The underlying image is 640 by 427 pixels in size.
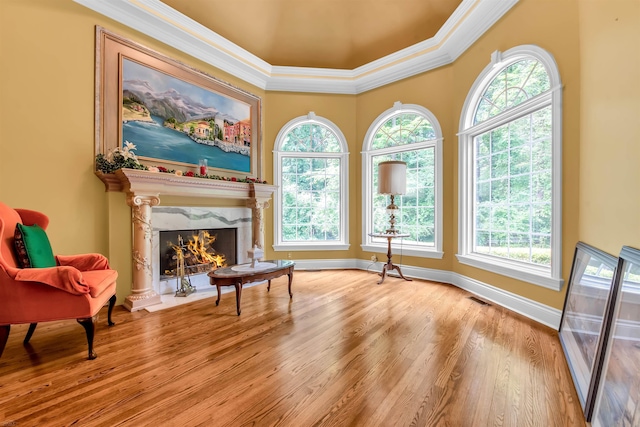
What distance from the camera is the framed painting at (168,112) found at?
3.15 m

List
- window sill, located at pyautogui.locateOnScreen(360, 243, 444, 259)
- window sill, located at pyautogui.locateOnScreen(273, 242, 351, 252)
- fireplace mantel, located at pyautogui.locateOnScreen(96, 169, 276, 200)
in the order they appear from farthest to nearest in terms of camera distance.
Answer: window sill, located at pyautogui.locateOnScreen(273, 242, 351, 252) < window sill, located at pyautogui.locateOnScreen(360, 243, 444, 259) < fireplace mantel, located at pyautogui.locateOnScreen(96, 169, 276, 200)

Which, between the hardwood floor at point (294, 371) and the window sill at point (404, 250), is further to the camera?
the window sill at point (404, 250)

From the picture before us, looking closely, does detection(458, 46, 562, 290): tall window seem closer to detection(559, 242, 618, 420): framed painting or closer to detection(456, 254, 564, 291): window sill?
detection(456, 254, 564, 291): window sill

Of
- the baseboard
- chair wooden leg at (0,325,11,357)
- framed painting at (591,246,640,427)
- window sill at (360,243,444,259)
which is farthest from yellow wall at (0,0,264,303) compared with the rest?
framed painting at (591,246,640,427)

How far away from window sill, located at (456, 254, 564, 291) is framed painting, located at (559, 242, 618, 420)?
202mm

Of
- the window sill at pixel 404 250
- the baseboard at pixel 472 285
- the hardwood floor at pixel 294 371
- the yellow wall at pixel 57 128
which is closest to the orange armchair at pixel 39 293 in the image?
the hardwood floor at pixel 294 371

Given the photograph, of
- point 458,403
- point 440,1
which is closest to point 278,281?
point 458,403

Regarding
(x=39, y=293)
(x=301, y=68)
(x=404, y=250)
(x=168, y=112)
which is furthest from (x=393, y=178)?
(x=39, y=293)

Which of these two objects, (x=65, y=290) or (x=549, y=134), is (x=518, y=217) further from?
(x=65, y=290)

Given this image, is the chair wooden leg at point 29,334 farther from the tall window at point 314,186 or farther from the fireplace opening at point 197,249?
the tall window at point 314,186

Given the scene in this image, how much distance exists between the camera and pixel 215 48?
404cm

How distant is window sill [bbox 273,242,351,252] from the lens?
505 centimetres

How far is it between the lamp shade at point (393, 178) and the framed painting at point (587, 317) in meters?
2.20

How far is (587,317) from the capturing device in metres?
1.86
